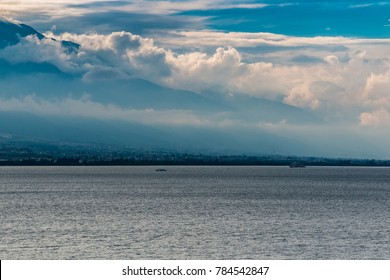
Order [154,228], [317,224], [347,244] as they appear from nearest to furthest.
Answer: [347,244]
[154,228]
[317,224]

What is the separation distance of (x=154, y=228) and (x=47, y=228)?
9.37 metres

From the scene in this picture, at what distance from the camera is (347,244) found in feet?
207

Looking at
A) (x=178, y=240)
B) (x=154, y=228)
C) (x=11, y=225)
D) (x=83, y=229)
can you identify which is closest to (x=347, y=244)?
(x=178, y=240)

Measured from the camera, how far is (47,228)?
73750 mm

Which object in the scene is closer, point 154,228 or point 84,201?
point 154,228

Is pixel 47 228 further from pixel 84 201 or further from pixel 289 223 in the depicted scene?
pixel 84 201

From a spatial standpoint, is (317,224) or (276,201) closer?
(317,224)

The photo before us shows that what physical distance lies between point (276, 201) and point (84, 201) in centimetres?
2640

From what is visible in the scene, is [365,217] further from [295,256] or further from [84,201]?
[84,201]
